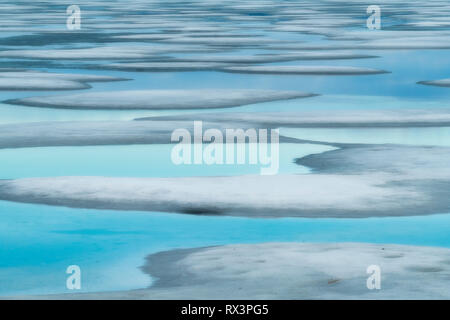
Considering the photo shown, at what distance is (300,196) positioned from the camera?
571 centimetres

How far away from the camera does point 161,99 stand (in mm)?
10016

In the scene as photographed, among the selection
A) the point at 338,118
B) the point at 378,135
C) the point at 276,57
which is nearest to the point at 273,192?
the point at 378,135

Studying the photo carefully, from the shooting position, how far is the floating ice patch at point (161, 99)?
9.59 meters

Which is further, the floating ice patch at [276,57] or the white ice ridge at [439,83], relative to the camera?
the floating ice patch at [276,57]

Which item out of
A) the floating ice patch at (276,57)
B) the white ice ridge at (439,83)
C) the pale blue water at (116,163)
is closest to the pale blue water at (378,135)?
the pale blue water at (116,163)

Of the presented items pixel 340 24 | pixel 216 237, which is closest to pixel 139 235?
pixel 216 237

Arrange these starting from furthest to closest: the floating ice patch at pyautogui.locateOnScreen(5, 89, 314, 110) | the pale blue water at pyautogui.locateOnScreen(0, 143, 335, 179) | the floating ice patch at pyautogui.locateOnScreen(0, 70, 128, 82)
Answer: the floating ice patch at pyautogui.locateOnScreen(0, 70, 128, 82) → the floating ice patch at pyautogui.locateOnScreen(5, 89, 314, 110) → the pale blue water at pyautogui.locateOnScreen(0, 143, 335, 179)

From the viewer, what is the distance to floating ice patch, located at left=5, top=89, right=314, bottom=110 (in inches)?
378

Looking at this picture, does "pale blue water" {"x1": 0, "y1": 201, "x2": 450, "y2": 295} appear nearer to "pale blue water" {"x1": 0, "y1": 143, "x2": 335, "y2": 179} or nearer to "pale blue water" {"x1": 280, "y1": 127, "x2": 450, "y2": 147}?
"pale blue water" {"x1": 0, "y1": 143, "x2": 335, "y2": 179}

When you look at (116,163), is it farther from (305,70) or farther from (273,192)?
(305,70)

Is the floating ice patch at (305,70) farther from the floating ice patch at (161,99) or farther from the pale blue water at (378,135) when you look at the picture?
the pale blue water at (378,135)

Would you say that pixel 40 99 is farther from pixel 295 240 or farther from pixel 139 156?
pixel 295 240

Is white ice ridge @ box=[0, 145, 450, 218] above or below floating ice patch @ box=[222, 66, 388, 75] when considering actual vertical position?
below

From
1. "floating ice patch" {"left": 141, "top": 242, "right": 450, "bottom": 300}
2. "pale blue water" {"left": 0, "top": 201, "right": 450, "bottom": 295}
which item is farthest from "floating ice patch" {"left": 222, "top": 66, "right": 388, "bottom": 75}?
"floating ice patch" {"left": 141, "top": 242, "right": 450, "bottom": 300}
